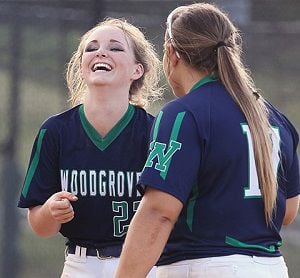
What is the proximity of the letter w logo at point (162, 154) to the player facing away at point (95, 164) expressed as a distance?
75cm

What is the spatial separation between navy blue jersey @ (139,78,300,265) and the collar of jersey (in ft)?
2.65

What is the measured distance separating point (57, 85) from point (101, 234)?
179cm

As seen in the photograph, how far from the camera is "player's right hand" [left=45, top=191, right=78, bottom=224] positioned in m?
3.35

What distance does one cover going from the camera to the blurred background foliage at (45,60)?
206 inches

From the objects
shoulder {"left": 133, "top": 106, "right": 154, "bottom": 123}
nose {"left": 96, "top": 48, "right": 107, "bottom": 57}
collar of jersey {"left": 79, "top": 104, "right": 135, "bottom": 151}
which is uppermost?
nose {"left": 96, "top": 48, "right": 107, "bottom": 57}

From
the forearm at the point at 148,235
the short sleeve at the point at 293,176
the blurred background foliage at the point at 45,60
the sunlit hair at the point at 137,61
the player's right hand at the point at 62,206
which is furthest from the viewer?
the blurred background foliage at the point at 45,60

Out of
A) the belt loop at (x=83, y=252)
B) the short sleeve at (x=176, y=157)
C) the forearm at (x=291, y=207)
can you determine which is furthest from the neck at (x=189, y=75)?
the belt loop at (x=83, y=252)

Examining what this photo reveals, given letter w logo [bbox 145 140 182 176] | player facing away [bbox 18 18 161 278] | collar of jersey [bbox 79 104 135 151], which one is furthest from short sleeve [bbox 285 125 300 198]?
collar of jersey [bbox 79 104 135 151]

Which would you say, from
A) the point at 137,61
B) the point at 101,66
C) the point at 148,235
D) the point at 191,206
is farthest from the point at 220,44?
the point at 137,61

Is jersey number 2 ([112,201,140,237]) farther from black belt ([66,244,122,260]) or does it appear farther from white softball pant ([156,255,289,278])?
white softball pant ([156,255,289,278])

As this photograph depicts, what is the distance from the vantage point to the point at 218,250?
284cm

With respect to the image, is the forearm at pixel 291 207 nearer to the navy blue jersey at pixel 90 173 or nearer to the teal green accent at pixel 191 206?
the teal green accent at pixel 191 206

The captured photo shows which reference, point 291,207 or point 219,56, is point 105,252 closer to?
point 291,207

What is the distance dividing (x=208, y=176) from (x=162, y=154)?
16 cm
